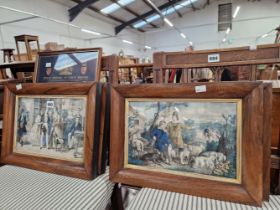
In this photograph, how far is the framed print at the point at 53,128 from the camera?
2.58 feet

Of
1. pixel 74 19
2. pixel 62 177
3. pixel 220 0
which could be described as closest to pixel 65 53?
pixel 62 177

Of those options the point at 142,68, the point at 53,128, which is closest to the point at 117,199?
the point at 53,128

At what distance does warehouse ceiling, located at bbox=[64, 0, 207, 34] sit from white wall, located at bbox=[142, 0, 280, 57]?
0.46 m

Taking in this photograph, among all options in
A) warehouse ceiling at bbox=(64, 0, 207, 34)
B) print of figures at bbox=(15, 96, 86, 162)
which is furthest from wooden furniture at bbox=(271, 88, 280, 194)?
warehouse ceiling at bbox=(64, 0, 207, 34)

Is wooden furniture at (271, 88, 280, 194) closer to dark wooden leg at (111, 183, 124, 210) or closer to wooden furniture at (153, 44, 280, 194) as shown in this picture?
wooden furniture at (153, 44, 280, 194)

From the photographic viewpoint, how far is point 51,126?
34.2 inches

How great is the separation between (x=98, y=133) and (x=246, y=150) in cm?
46

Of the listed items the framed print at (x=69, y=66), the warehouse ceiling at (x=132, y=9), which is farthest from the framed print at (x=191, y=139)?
the warehouse ceiling at (x=132, y=9)

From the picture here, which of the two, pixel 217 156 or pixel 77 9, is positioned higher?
pixel 77 9

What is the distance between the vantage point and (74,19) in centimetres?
730

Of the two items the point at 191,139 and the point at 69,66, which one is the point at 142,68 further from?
the point at 191,139

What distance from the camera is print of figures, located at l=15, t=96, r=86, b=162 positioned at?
0.82 m

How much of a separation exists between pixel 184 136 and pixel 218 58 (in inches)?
17.5

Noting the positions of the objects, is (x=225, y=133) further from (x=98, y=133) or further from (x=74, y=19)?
(x=74, y=19)
